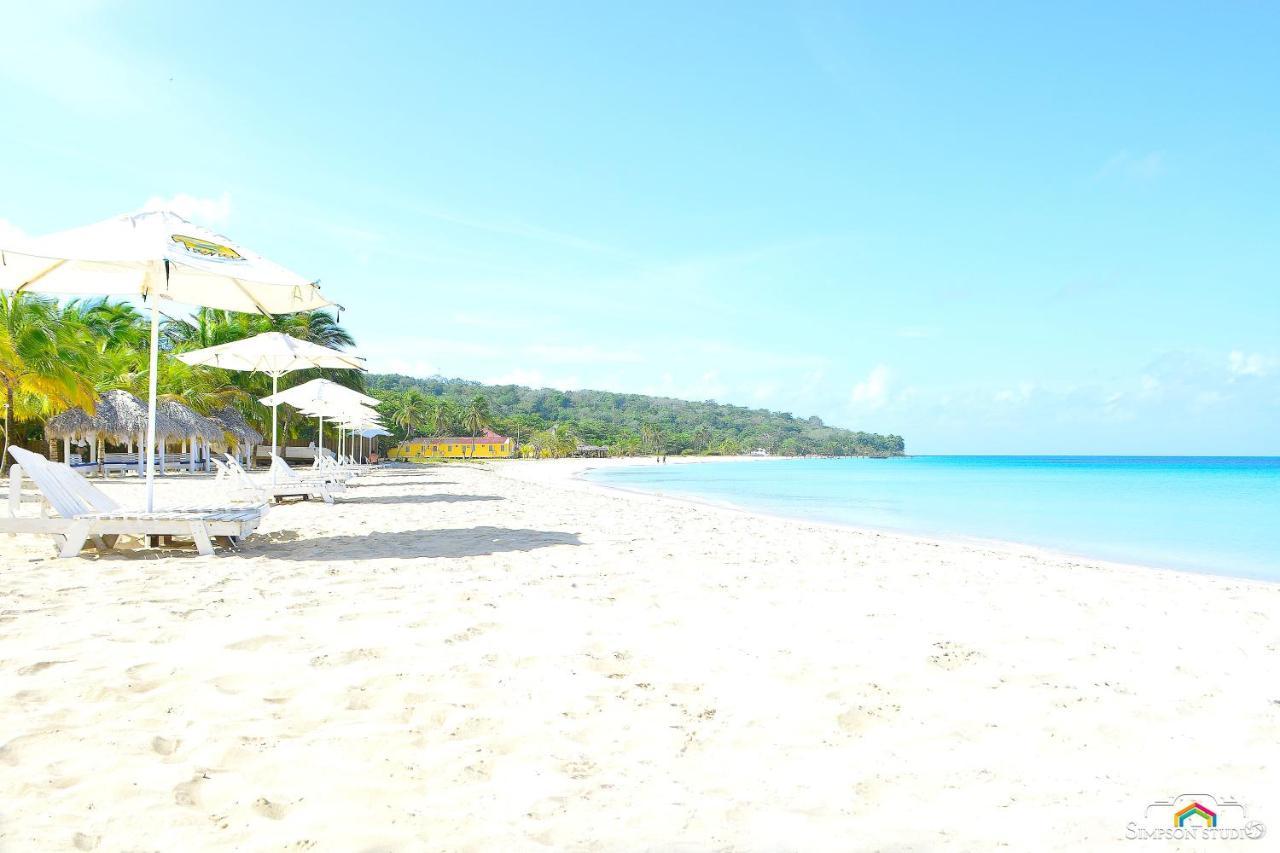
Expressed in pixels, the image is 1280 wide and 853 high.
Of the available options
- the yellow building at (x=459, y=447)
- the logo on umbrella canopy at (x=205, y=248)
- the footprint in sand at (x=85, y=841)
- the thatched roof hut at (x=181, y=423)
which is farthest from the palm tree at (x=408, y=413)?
the footprint in sand at (x=85, y=841)

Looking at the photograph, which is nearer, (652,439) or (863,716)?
(863,716)

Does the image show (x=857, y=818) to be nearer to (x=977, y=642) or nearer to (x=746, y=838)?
(x=746, y=838)

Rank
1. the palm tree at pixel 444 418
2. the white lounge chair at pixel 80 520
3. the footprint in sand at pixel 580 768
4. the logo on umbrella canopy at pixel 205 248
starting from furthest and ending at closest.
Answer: the palm tree at pixel 444 418
the logo on umbrella canopy at pixel 205 248
the white lounge chair at pixel 80 520
the footprint in sand at pixel 580 768

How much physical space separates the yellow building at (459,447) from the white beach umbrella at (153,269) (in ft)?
232

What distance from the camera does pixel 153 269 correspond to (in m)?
5.64

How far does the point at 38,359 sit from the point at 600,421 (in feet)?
356

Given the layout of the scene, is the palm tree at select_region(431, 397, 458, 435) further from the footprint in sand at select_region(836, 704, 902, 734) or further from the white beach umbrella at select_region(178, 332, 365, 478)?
the footprint in sand at select_region(836, 704, 902, 734)

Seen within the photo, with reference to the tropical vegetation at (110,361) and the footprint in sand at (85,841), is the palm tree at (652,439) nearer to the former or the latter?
the tropical vegetation at (110,361)

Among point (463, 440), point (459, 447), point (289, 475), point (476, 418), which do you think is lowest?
point (289, 475)

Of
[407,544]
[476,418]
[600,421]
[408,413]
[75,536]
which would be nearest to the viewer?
[75,536]

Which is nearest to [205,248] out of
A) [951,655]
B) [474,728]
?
[474,728]

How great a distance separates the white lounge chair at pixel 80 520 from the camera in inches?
220

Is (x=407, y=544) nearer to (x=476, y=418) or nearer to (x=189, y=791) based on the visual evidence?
(x=189, y=791)
